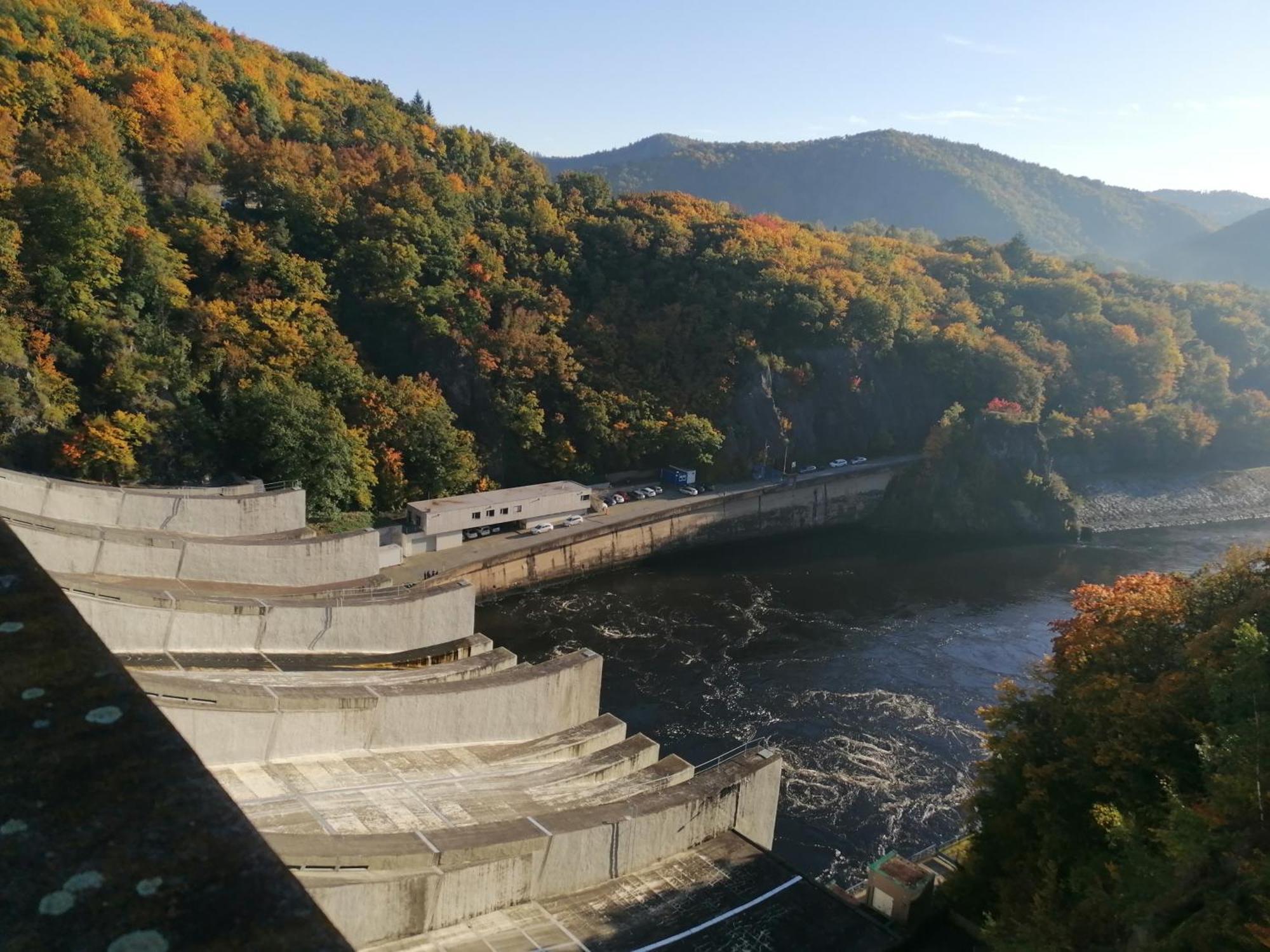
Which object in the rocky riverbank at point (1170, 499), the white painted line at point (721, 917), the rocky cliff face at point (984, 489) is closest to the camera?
the white painted line at point (721, 917)

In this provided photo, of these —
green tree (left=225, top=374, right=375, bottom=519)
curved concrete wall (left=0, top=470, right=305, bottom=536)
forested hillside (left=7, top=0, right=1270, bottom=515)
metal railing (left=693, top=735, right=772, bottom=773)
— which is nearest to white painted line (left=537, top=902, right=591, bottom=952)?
metal railing (left=693, top=735, right=772, bottom=773)

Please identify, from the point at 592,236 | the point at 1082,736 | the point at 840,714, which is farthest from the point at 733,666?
the point at 592,236

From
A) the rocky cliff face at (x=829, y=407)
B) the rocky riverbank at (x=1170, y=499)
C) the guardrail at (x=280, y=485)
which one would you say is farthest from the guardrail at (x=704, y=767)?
the rocky riverbank at (x=1170, y=499)

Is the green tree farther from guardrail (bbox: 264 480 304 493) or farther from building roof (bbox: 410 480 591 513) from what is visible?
building roof (bbox: 410 480 591 513)

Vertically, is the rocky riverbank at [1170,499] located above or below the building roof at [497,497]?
above

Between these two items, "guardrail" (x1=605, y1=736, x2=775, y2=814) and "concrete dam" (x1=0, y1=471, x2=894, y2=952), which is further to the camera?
"guardrail" (x1=605, y1=736, x2=775, y2=814)

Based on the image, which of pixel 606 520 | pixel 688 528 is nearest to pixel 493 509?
pixel 606 520

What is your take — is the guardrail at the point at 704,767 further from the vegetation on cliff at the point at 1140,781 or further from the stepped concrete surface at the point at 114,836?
the stepped concrete surface at the point at 114,836
